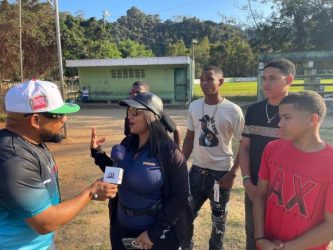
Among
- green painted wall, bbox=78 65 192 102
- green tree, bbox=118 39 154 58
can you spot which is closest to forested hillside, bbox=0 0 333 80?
green painted wall, bbox=78 65 192 102

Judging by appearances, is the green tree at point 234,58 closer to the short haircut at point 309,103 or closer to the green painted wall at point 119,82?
the green painted wall at point 119,82

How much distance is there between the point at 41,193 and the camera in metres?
1.75

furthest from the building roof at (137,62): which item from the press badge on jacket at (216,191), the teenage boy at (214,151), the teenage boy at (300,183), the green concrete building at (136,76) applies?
the teenage boy at (300,183)

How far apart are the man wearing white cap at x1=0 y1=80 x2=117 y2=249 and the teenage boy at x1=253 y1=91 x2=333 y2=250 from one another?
1218 mm

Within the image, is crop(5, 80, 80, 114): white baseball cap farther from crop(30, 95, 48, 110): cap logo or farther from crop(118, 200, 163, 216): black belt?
crop(118, 200, 163, 216): black belt

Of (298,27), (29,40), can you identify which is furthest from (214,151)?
(29,40)

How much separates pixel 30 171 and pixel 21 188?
96 millimetres

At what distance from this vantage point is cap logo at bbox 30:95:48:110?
1.80 m

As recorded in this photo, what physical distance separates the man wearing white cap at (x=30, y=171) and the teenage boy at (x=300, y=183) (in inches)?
47.9

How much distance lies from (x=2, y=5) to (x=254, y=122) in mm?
22441

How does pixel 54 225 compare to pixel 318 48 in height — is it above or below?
below

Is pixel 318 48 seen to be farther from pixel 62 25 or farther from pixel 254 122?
pixel 62 25

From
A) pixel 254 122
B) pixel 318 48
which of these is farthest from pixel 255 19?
pixel 254 122

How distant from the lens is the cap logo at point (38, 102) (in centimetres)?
180
